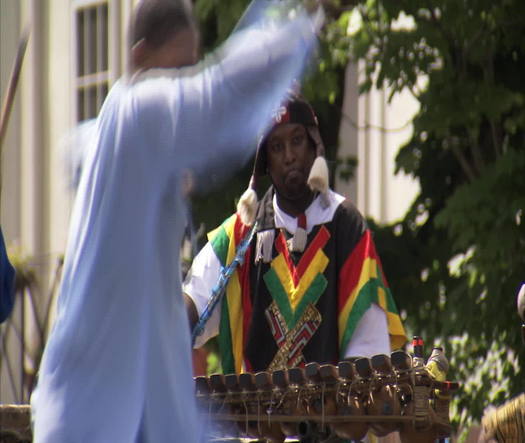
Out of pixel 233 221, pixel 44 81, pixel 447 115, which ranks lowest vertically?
pixel 233 221

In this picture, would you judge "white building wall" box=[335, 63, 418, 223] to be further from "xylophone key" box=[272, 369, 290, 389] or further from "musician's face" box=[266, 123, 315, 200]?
"xylophone key" box=[272, 369, 290, 389]

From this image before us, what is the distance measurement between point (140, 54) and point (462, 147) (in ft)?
17.7

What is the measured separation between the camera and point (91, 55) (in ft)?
52.8

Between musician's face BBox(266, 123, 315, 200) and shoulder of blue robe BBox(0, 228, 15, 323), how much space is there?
69.2 inches

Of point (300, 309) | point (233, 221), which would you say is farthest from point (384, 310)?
point (233, 221)

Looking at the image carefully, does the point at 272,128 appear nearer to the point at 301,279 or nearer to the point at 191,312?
the point at 301,279

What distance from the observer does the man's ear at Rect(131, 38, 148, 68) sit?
4098 mm

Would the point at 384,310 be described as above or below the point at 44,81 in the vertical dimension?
below

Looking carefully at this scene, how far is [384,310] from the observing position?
240 inches

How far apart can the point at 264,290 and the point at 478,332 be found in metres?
2.78

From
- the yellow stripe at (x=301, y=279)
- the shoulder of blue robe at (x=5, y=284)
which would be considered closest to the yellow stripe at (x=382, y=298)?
the yellow stripe at (x=301, y=279)

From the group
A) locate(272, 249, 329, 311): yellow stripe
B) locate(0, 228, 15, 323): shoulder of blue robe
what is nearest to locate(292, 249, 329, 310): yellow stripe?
locate(272, 249, 329, 311): yellow stripe

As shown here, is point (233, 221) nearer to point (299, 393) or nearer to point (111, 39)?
point (299, 393)

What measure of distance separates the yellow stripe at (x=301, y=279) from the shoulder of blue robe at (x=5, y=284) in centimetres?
161
